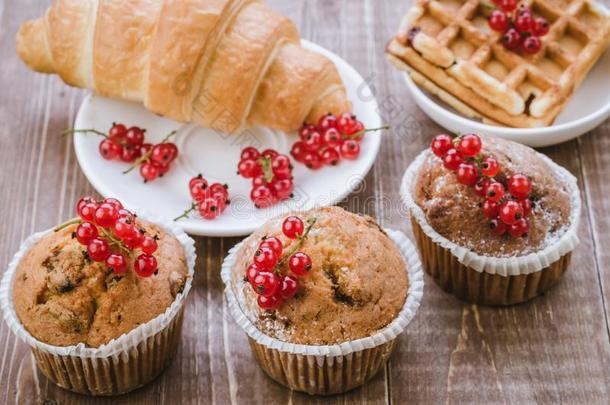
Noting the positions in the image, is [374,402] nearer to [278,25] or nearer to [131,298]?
[131,298]

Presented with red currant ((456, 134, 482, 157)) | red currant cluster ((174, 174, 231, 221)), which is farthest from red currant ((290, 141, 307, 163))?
red currant ((456, 134, 482, 157))

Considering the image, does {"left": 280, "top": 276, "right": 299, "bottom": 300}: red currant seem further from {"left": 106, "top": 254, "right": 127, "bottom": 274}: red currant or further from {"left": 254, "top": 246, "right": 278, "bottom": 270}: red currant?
{"left": 106, "top": 254, "right": 127, "bottom": 274}: red currant

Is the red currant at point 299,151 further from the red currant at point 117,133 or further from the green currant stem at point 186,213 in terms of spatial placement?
the red currant at point 117,133

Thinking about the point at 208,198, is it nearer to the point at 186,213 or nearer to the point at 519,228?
the point at 186,213

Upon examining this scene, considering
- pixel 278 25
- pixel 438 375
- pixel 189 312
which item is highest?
pixel 278 25

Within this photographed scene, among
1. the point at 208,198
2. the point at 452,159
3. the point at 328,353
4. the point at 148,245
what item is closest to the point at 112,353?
the point at 148,245

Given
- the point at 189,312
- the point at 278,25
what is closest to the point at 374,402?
the point at 189,312
